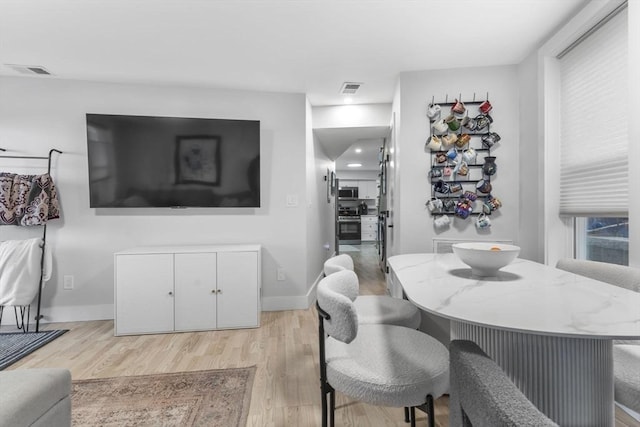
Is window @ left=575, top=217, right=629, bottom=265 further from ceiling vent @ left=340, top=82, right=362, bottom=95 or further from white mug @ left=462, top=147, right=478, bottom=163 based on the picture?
ceiling vent @ left=340, top=82, right=362, bottom=95

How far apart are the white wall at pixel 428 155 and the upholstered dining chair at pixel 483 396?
2027mm

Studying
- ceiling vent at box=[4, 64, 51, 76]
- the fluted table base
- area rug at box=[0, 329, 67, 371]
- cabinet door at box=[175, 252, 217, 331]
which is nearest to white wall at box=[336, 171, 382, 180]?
cabinet door at box=[175, 252, 217, 331]

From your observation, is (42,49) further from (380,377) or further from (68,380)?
→ (380,377)

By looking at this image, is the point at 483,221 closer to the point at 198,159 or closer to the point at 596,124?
the point at 596,124

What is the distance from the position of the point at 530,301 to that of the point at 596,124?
167cm

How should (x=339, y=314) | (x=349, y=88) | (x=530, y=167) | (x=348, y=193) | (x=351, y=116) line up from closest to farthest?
1. (x=339, y=314)
2. (x=530, y=167)
3. (x=349, y=88)
4. (x=351, y=116)
5. (x=348, y=193)

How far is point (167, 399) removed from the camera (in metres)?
1.75

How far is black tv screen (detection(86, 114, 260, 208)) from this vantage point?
2.84 metres

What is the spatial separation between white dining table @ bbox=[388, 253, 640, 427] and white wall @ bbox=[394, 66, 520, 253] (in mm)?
1630

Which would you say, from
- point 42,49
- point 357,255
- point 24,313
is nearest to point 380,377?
point 42,49

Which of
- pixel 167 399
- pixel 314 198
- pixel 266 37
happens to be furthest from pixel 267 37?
pixel 167 399

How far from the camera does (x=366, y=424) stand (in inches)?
60.7

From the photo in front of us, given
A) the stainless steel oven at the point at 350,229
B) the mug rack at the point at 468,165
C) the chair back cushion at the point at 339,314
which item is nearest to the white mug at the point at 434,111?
the mug rack at the point at 468,165

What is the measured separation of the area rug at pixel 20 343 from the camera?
87.4 inches
